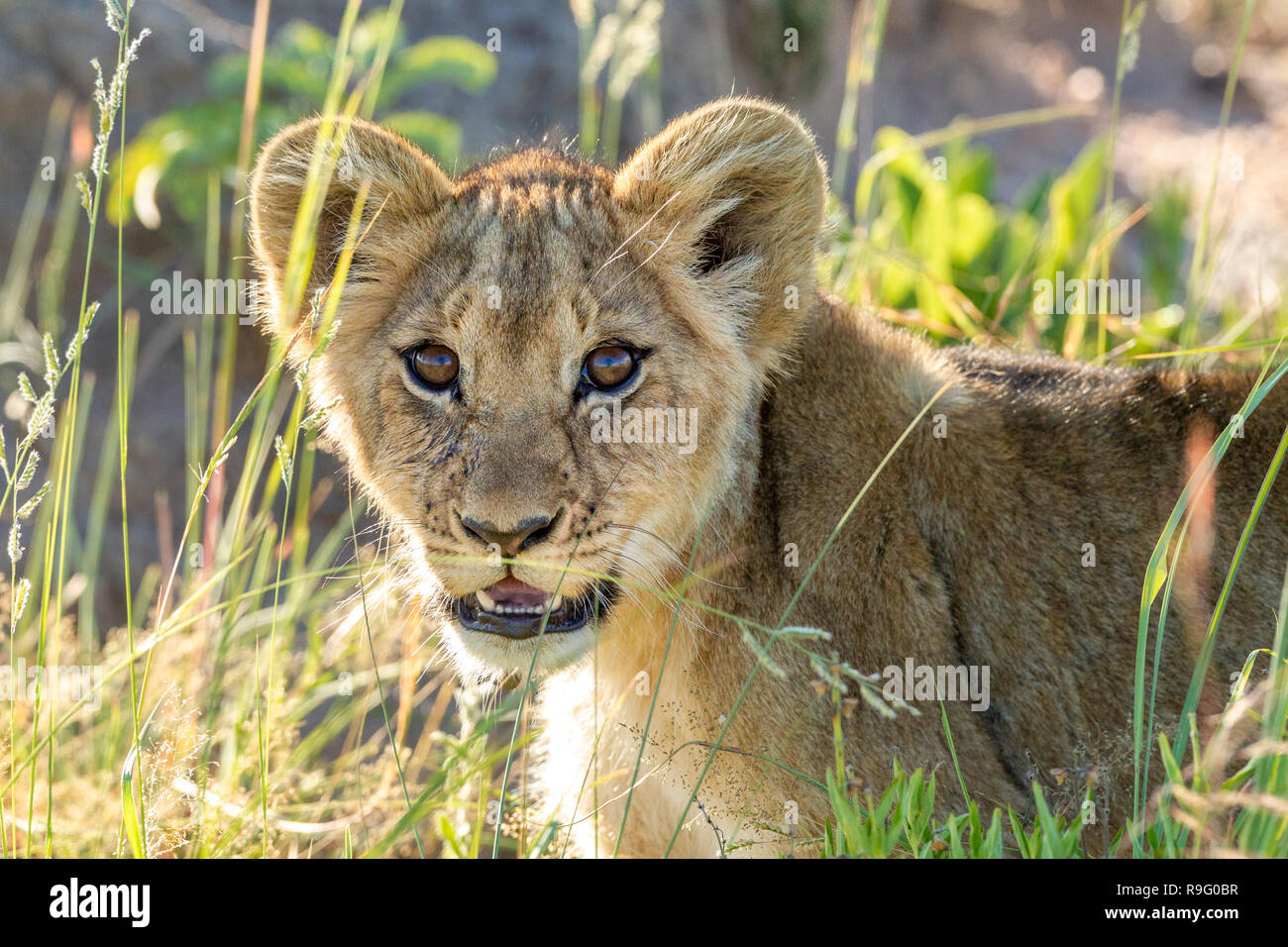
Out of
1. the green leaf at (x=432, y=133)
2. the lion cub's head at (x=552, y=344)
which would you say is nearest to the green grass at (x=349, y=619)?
the lion cub's head at (x=552, y=344)

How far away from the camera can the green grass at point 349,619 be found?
284cm

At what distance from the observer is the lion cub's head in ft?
11.0

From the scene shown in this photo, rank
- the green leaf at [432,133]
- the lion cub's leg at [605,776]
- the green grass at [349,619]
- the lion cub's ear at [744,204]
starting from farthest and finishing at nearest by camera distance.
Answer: the green leaf at [432,133]
the lion cub's leg at [605,776]
the lion cub's ear at [744,204]
the green grass at [349,619]

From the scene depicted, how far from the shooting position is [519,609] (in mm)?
3387

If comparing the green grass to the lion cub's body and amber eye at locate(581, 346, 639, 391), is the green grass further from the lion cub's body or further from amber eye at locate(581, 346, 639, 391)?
amber eye at locate(581, 346, 639, 391)

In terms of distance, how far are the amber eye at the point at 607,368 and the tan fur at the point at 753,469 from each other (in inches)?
2.2

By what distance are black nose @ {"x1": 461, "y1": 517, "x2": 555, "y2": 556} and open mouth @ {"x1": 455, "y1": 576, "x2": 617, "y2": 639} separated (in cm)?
16

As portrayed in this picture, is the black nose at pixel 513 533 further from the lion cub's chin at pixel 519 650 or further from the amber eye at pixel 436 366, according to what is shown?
the amber eye at pixel 436 366

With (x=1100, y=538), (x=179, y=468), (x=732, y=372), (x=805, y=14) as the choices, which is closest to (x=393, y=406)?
(x=732, y=372)

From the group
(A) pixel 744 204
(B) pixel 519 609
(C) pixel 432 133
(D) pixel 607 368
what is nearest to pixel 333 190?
(D) pixel 607 368

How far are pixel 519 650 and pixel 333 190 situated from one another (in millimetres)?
1500

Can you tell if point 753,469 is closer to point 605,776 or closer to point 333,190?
point 605,776

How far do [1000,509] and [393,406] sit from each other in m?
1.78

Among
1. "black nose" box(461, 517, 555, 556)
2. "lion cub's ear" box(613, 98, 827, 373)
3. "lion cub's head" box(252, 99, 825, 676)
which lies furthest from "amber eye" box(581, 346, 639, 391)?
"black nose" box(461, 517, 555, 556)
